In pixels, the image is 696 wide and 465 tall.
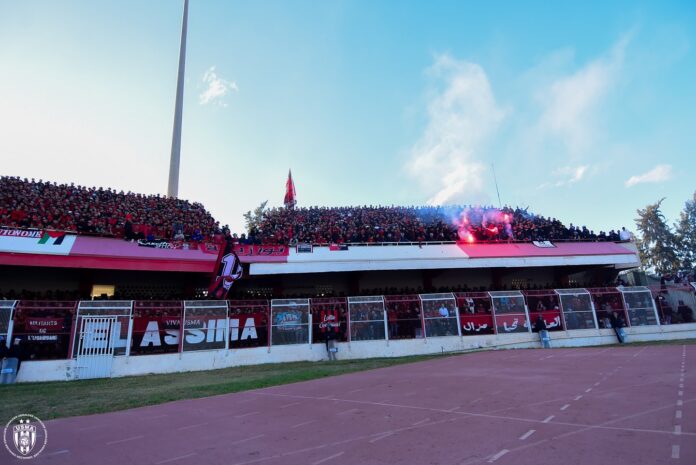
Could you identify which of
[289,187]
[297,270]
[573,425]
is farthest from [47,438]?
[289,187]

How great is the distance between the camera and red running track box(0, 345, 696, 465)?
5.26 m

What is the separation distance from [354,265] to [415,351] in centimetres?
752

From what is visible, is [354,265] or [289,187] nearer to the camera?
[354,265]

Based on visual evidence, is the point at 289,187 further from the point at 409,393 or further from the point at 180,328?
the point at 409,393

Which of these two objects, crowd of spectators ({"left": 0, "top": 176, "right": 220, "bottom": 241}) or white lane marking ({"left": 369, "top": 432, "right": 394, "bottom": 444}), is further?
crowd of spectators ({"left": 0, "top": 176, "right": 220, "bottom": 241})

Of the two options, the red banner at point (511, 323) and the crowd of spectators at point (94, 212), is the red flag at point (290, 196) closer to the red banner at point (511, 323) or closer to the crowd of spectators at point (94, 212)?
the crowd of spectators at point (94, 212)

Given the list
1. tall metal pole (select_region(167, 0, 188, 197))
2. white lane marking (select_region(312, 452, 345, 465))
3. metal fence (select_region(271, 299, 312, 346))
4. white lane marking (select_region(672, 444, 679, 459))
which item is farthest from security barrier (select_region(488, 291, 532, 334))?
Result: tall metal pole (select_region(167, 0, 188, 197))

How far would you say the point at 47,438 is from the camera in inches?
269

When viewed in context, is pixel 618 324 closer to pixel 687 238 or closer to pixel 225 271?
pixel 225 271

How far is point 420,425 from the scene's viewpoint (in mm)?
6758

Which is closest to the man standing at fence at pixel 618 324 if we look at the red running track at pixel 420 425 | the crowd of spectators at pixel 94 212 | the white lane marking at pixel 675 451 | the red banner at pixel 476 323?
the red banner at pixel 476 323

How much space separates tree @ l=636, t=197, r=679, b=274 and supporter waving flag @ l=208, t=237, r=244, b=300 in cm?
4893

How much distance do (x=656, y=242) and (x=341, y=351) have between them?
46.3 meters
